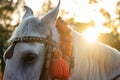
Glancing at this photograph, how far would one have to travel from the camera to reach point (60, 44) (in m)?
4.58

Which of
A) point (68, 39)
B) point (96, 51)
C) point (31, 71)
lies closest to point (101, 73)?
point (96, 51)

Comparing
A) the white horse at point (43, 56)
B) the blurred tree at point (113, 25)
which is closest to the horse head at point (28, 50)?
the white horse at point (43, 56)

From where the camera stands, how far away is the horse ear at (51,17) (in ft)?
14.0

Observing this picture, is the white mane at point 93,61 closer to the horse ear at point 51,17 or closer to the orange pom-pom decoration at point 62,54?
the orange pom-pom decoration at point 62,54

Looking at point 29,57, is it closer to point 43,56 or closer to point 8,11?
point 43,56

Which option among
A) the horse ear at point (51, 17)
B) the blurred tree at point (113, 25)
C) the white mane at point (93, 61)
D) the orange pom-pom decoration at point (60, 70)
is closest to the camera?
the horse ear at point (51, 17)

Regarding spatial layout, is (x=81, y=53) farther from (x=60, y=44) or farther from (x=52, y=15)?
(x=52, y=15)

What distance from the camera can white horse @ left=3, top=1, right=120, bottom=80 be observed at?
4.17 meters

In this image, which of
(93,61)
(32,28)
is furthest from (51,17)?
(93,61)

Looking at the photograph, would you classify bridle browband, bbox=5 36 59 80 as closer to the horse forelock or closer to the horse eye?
the horse forelock

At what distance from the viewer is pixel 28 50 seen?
165 inches

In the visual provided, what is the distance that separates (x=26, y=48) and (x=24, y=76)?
1.00 feet

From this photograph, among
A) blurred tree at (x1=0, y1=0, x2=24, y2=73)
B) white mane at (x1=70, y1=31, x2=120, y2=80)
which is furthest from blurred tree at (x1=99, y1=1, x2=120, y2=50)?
white mane at (x1=70, y1=31, x2=120, y2=80)

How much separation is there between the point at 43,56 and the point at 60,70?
0.27 m
